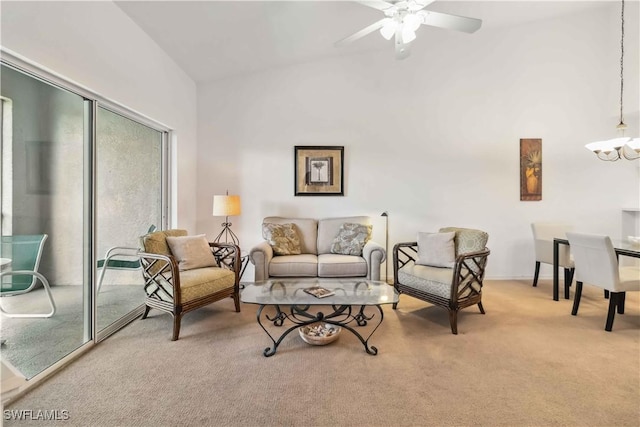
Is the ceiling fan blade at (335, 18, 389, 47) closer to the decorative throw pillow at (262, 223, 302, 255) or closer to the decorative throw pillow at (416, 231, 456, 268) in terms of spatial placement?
the decorative throw pillow at (416, 231, 456, 268)

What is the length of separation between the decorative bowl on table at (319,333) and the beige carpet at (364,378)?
6 cm

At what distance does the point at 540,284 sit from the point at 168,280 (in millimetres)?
4724

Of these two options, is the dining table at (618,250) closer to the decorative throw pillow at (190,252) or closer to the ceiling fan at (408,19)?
the ceiling fan at (408,19)

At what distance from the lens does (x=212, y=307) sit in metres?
3.28

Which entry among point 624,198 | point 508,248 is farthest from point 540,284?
point 624,198

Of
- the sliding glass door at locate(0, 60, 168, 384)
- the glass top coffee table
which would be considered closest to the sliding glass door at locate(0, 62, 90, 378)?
the sliding glass door at locate(0, 60, 168, 384)

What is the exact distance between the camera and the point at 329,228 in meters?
4.09

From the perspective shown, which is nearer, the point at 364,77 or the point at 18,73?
the point at 18,73

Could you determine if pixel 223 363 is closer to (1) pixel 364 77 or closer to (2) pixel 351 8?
(2) pixel 351 8

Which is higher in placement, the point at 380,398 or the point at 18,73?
the point at 18,73

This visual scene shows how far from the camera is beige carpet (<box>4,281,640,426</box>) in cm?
166

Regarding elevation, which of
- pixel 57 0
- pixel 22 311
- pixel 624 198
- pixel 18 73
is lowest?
pixel 22 311

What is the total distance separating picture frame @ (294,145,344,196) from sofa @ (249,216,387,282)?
20.6 inches

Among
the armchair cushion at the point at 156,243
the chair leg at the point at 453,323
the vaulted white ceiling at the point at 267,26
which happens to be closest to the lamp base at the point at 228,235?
the armchair cushion at the point at 156,243
